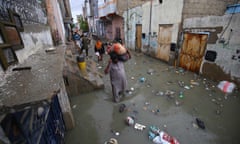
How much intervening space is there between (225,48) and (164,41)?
3.06 meters

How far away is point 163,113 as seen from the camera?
115 inches

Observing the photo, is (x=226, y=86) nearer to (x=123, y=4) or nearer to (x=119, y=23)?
(x=123, y=4)

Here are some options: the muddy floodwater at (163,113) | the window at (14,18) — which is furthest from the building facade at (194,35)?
the window at (14,18)

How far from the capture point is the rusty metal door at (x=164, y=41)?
6.29 meters

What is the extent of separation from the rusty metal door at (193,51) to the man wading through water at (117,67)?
11.2ft

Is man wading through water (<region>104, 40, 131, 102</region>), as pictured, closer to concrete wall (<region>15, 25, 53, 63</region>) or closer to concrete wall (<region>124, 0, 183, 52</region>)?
concrete wall (<region>15, 25, 53, 63</region>)

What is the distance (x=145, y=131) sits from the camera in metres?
2.43

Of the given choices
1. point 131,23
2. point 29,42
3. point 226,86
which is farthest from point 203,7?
point 29,42

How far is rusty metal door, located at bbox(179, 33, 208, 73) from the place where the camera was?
185 inches

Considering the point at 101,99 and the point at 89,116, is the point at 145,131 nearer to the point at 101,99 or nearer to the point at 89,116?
the point at 89,116

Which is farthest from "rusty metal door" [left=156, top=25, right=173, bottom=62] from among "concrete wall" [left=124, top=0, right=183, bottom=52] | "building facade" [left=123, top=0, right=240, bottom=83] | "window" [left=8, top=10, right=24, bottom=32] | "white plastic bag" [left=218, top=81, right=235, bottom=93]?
"window" [left=8, top=10, right=24, bottom=32]

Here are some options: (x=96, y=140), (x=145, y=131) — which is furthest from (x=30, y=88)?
(x=145, y=131)

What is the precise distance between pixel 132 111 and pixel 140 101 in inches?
20.7

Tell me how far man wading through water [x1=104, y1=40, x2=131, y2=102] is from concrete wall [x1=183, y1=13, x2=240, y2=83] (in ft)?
11.1
